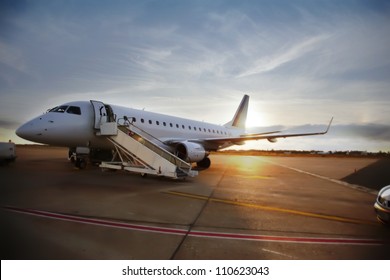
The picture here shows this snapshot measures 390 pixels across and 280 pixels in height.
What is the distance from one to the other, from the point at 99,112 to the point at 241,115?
69.3ft

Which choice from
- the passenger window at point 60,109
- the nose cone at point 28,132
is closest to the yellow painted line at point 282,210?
the nose cone at point 28,132

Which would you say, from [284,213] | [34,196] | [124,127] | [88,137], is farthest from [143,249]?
[88,137]

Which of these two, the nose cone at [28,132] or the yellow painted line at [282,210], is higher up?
the nose cone at [28,132]

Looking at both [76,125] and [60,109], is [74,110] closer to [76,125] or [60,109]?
[60,109]

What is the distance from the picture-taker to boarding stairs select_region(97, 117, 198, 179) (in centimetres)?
1104

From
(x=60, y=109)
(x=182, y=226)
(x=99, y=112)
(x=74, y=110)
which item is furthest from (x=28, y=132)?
(x=182, y=226)

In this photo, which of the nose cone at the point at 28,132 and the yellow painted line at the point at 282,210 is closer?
the yellow painted line at the point at 282,210

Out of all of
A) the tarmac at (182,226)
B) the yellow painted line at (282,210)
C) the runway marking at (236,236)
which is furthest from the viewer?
the yellow painted line at (282,210)

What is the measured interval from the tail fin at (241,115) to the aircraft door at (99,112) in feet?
63.8

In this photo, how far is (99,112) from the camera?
14.1 meters

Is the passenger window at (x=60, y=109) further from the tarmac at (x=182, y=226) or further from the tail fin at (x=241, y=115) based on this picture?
the tail fin at (x=241, y=115)

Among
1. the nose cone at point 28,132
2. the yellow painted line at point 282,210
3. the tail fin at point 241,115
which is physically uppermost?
the tail fin at point 241,115

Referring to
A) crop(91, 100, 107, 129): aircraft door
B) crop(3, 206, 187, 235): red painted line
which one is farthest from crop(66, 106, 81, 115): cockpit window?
crop(3, 206, 187, 235): red painted line

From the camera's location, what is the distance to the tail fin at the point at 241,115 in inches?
1247
